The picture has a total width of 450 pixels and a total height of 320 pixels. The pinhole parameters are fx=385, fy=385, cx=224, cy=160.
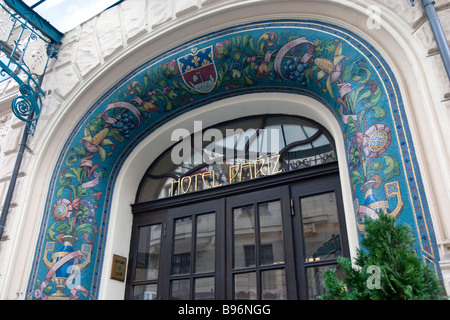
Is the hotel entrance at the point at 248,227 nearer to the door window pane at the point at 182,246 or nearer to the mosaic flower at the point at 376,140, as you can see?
the door window pane at the point at 182,246

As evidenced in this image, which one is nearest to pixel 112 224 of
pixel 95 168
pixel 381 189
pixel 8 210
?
pixel 95 168

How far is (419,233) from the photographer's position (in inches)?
97.2

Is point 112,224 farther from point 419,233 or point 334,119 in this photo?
point 419,233

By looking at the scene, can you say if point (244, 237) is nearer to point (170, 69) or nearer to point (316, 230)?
point (316, 230)

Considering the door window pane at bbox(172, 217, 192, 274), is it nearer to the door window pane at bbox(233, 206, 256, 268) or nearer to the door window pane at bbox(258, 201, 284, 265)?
the door window pane at bbox(233, 206, 256, 268)

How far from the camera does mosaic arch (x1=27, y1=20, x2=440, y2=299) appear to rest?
9.24 feet

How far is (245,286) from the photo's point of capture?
373cm

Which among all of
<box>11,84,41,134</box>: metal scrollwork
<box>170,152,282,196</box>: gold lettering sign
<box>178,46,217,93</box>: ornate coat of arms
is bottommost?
<box>170,152,282,196</box>: gold lettering sign

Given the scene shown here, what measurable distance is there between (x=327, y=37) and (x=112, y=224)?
3.18m

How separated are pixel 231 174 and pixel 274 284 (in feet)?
4.43

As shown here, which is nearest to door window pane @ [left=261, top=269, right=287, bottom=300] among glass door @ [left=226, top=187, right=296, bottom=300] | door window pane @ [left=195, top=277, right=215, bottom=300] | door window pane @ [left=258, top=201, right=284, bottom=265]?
glass door @ [left=226, top=187, right=296, bottom=300]

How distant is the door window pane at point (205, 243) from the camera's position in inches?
159

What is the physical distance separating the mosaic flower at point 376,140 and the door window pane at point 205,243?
1918 millimetres
